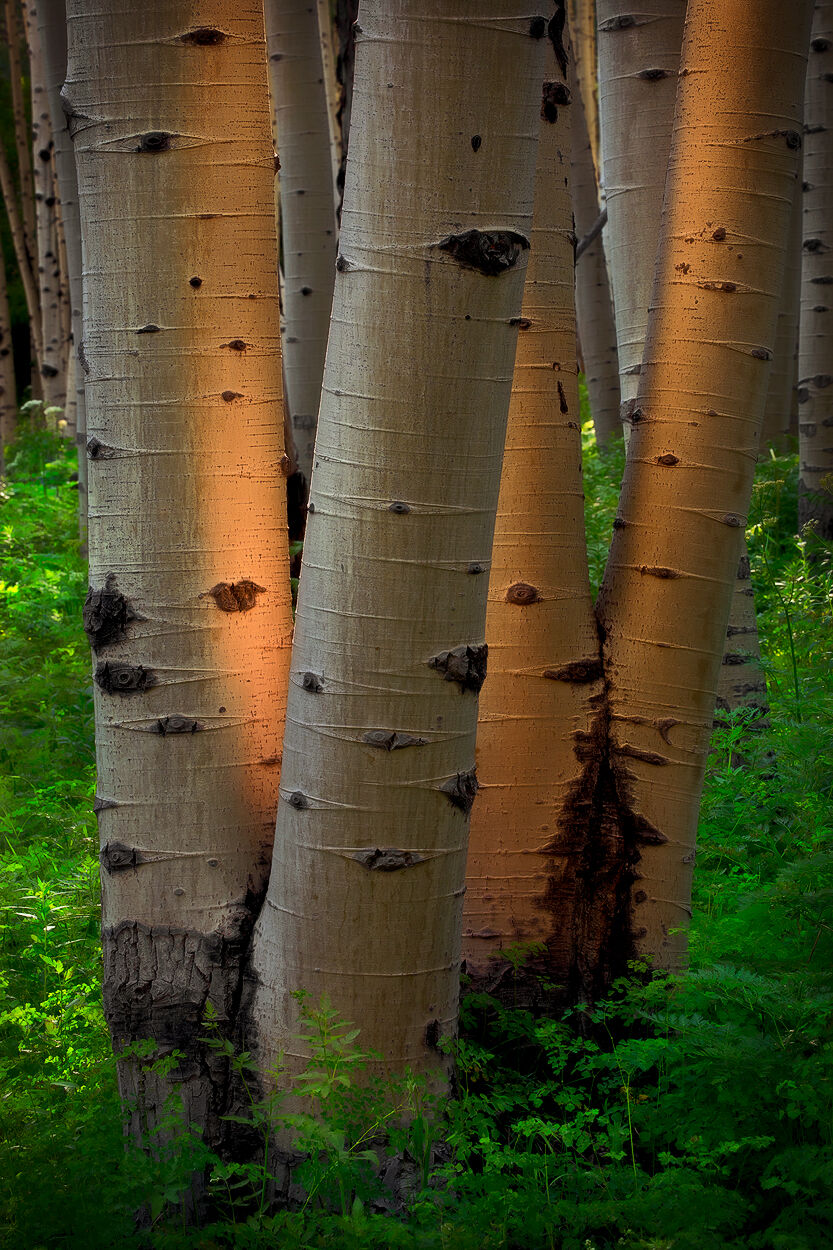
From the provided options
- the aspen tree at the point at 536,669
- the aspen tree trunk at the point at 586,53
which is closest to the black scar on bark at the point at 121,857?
the aspen tree at the point at 536,669

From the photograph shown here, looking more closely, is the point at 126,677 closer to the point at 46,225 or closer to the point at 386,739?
the point at 386,739

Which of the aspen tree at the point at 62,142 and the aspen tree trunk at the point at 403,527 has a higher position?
the aspen tree at the point at 62,142

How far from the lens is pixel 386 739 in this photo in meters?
1.83

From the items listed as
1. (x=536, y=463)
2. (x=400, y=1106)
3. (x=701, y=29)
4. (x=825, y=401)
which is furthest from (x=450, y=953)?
(x=825, y=401)

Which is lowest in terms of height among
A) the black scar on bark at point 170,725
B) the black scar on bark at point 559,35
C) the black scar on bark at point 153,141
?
the black scar on bark at point 170,725

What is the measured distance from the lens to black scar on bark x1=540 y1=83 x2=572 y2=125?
2383 millimetres

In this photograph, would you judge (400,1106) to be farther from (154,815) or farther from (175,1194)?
(154,815)

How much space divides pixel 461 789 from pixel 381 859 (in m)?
0.21

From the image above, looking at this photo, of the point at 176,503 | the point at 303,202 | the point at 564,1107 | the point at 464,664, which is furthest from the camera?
the point at 303,202

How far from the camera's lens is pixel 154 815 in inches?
80.2

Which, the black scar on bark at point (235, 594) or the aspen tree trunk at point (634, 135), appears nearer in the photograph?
the black scar on bark at point (235, 594)

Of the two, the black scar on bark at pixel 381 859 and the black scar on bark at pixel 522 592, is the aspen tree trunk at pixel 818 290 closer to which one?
the black scar on bark at pixel 522 592

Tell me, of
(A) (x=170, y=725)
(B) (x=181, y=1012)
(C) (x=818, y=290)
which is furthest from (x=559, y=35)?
(C) (x=818, y=290)

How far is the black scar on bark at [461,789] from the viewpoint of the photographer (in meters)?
1.90
